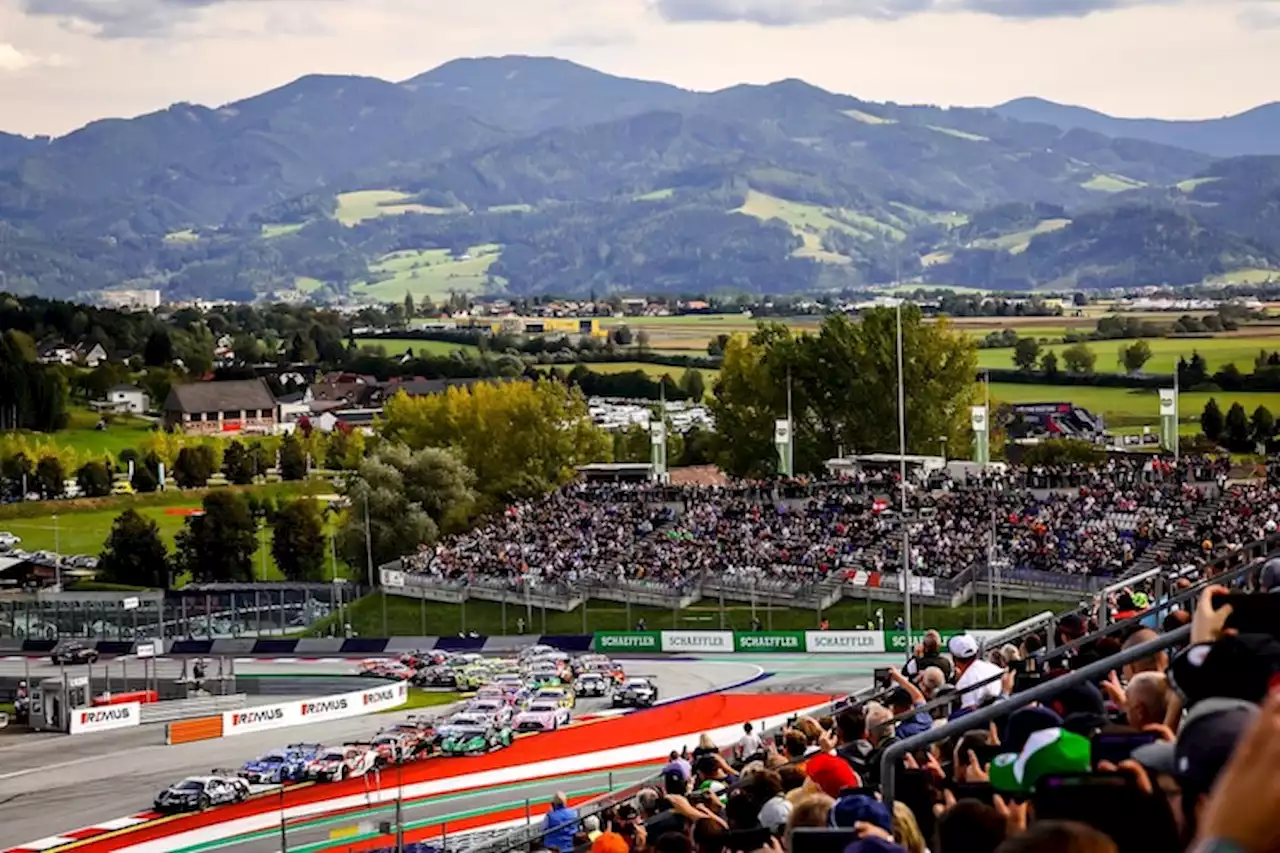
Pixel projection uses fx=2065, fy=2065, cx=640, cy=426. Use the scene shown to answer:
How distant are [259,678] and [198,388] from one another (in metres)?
106

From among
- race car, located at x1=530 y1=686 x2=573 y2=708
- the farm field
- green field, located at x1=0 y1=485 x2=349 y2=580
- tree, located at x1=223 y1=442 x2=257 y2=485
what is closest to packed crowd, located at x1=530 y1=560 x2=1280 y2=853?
race car, located at x1=530 y1=686 x2=573 y2=708

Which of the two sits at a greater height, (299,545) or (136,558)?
(299,545)

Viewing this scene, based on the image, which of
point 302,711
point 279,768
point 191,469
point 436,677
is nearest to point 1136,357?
point 191,469

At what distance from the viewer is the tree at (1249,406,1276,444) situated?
94512 mm

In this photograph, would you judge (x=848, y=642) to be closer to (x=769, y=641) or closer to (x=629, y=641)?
(x=769, y=641)

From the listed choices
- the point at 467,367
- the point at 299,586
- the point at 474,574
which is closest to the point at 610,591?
the point at 474,574

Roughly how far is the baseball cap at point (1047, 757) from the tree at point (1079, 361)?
134417mm

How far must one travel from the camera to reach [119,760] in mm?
44812

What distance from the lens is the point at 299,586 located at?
7556 centimetres

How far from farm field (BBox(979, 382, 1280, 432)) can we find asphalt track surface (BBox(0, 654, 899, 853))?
60631 mm

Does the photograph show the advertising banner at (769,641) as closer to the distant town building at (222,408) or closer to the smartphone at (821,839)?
the smartphone at (821,839)

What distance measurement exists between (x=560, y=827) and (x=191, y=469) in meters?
101

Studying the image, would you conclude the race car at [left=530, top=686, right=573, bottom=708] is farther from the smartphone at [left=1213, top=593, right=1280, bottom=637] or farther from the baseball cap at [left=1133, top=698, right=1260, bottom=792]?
the baseball cap at [left=1133, top=698, right=1260, bottom=792]

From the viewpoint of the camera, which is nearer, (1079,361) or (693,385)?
(1079,361)
